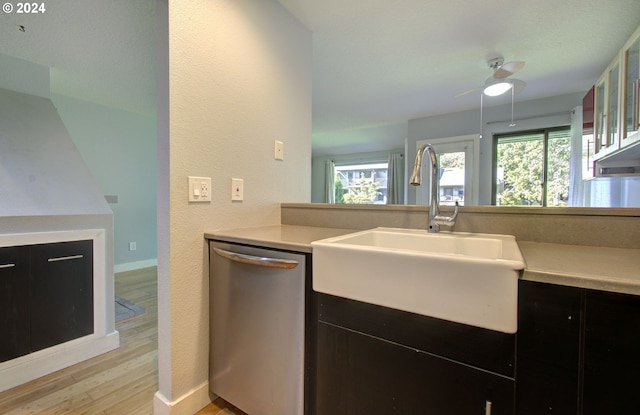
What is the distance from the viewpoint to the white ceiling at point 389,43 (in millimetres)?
1751

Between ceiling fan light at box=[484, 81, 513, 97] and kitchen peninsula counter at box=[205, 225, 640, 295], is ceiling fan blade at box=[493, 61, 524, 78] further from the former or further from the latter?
kitchen peninsula counter at box=[205, 225, 640, 295]

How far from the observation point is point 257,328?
1141 millimetres

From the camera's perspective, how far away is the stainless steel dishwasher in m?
1.03

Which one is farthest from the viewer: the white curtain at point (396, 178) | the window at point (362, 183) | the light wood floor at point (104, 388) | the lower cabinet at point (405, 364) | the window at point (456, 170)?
the window at point (362, 183)

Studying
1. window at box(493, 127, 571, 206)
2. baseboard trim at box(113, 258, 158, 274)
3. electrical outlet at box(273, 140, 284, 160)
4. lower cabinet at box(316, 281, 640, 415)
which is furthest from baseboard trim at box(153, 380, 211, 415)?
window at box(493, 127, 571, 206)

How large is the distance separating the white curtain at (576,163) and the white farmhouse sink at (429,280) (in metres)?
3.00

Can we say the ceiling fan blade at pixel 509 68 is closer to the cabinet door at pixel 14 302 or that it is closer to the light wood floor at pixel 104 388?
the light wood floor at pixel 104 388

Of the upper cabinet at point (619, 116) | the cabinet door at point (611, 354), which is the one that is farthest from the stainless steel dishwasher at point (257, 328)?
the upper cabinet at point (619, 116)

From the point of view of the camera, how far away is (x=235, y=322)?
1.21 m

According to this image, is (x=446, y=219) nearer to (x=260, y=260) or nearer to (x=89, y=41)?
(x=260, y=260)

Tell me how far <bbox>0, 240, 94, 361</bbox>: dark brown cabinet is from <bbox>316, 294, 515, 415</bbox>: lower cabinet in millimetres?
1743

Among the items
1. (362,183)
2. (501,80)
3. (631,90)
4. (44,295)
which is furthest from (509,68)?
(362,183)

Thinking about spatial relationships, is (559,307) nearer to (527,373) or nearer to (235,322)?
(527,373)

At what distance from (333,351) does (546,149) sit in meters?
4.08
